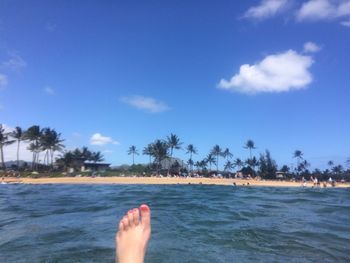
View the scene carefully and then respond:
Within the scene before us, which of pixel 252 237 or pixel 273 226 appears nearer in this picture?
pixel 252 237

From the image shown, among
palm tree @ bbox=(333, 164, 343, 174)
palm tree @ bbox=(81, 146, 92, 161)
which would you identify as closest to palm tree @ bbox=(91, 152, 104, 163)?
palm tree @ bbox=(81, 146, 92, 161)

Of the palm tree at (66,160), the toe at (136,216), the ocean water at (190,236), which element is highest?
the palm tree at (66,160)

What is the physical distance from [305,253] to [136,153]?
3497 inches

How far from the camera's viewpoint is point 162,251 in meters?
4.21

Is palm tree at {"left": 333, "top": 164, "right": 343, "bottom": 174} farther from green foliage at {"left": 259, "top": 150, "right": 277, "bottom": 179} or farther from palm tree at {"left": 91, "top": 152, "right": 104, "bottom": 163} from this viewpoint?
palm tree at {"left": 91, "top": 152, "right": 104, "bottom": 163}

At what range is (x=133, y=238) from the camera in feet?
11.6

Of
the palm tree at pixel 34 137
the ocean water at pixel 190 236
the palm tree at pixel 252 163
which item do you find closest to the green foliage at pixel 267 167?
the palm tree at pixel 252 163

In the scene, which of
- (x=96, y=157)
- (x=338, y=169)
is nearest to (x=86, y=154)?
(x=96, y=157)

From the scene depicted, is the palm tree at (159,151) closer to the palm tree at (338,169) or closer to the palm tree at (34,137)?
the palm tree at (34,137)

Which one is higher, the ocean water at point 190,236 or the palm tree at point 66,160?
the palm tree at point 66,160

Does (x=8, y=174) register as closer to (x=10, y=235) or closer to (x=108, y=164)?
(x=108, y=164)

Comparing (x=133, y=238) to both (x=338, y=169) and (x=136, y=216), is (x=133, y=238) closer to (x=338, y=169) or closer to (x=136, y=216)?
(x=136, y=216)

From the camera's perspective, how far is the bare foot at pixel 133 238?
327cm

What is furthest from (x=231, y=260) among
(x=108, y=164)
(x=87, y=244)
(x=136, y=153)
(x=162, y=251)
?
(x=136, y=153)
